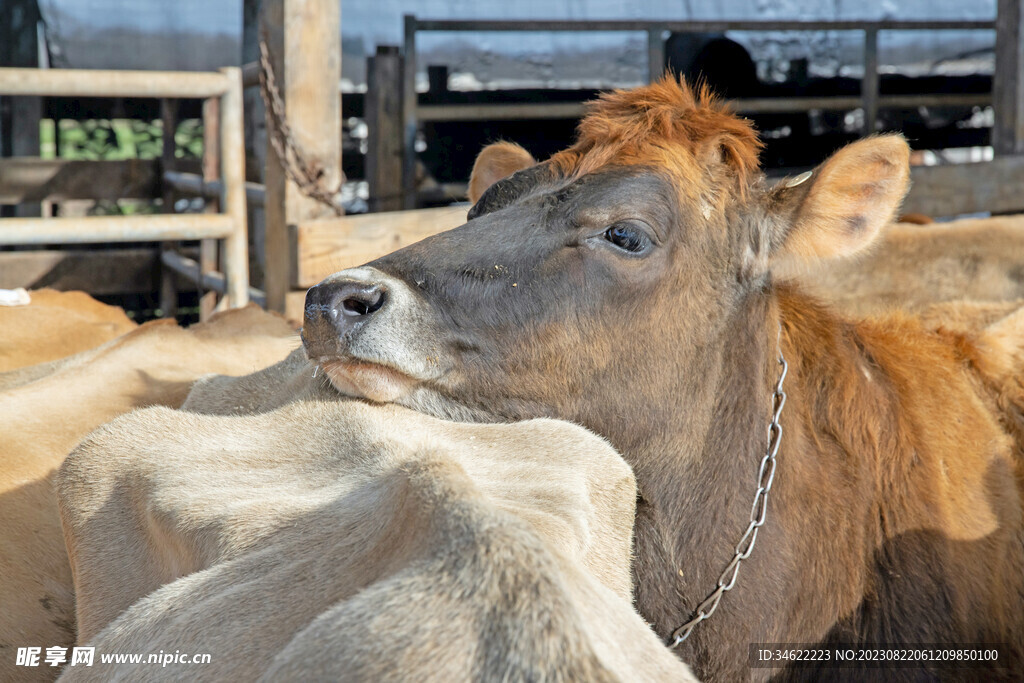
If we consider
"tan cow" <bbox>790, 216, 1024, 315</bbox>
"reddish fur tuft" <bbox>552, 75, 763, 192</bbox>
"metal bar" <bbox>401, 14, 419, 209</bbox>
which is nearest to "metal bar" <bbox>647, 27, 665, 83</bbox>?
"metal bar" <bbox>401, 14, 419, 209</bbox>

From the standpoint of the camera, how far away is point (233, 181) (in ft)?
17.0

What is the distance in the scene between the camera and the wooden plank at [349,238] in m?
4.52

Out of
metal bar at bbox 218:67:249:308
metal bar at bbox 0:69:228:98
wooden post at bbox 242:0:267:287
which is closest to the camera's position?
metal bar at bbox 0:69:228:98

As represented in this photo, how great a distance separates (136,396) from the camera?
286cm

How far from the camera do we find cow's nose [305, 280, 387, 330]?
198 cm

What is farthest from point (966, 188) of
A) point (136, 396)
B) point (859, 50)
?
point (859, 50)

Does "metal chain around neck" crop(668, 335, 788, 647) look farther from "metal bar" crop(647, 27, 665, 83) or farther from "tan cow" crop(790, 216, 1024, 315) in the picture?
"metal bar" crop(647, 27, 665, 83)

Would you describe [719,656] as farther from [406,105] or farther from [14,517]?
[406,105]

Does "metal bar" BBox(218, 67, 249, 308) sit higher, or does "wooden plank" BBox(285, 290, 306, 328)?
"metal bar" BBox(218, 67, 249, 308)

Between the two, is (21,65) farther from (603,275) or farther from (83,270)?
(603,275)

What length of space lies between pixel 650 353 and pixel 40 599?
4.95ft

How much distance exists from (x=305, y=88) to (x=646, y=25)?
4.91 meters

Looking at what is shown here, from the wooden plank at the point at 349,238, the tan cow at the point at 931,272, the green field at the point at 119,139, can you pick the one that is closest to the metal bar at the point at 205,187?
the wooden plank at the point at 349,238

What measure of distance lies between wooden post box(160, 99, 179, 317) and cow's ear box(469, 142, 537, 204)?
519 centimetres
